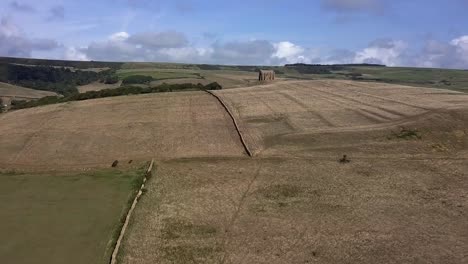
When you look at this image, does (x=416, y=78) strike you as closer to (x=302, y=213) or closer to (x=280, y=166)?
(x=280, y=166)

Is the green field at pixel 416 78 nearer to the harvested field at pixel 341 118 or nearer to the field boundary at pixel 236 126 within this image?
the harvested field at pixel 341 118

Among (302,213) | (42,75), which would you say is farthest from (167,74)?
(302,213)

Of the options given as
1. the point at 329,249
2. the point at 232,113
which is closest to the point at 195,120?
the point at 232,113

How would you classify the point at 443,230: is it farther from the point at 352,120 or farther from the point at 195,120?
the point at 195,120

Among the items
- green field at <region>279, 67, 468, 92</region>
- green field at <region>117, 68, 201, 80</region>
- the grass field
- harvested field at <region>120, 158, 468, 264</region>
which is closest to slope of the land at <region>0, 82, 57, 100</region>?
green field at <region>117, 68, 201, 80</region>

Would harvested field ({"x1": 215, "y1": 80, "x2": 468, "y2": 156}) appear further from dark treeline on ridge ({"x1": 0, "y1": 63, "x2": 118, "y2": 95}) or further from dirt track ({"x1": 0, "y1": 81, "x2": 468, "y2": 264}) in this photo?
dark treeline on ridge ({"x1": 0, "y1": 63, "x2": 118, "y2": 95})

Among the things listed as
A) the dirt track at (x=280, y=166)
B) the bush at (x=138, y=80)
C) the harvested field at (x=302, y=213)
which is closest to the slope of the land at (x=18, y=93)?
the bush at (x=138, y=80)
